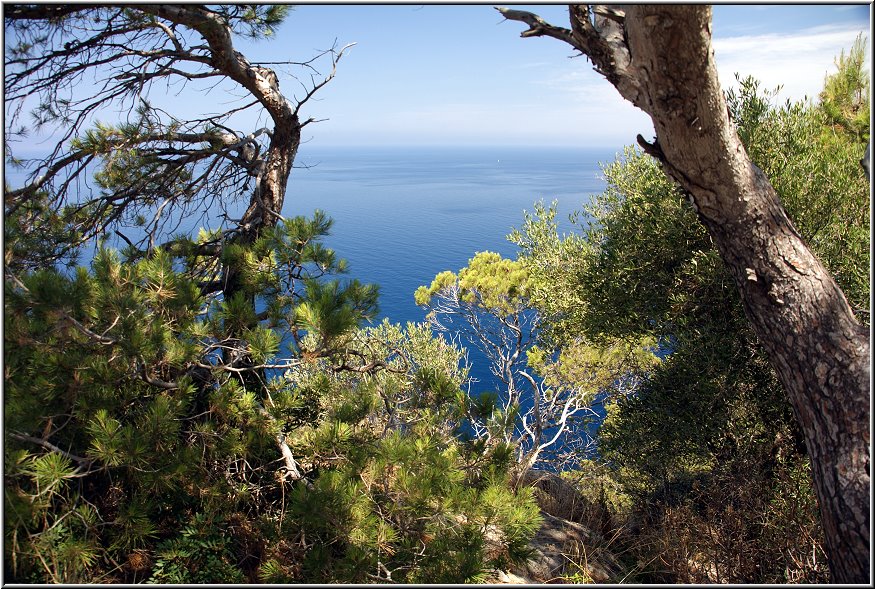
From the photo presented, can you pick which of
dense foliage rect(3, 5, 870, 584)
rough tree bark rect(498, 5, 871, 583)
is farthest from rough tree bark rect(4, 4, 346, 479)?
rough tree bark rect(498, 5, 871, 583)

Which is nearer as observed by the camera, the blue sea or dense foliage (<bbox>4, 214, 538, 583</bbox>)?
dense foliage (<bbox>4, 214, 538, 583</bbox>)

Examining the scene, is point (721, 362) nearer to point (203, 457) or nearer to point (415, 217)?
point (203, 457)

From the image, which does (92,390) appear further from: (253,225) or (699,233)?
(699,233)

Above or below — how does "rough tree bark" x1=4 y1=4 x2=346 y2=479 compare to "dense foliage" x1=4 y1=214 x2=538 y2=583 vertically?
above

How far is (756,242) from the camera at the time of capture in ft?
10.8

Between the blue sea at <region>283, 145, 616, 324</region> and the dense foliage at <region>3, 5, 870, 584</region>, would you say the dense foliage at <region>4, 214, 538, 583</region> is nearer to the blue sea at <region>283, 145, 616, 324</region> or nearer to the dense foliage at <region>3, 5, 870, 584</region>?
the dense foliage at <region>3, 5, 870, 584</region>

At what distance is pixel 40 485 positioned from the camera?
2.48m

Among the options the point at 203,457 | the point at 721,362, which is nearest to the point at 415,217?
the point at 721,362

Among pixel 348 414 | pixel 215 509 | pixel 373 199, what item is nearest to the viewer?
pixel 215 509

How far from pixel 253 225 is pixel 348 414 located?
6.31 ft

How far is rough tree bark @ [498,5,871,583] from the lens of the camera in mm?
2769

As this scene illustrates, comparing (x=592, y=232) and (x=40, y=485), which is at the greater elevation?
(x=592, y=232)

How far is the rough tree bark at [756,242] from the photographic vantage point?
9.09 ft

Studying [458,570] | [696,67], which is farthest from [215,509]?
[696,67]
